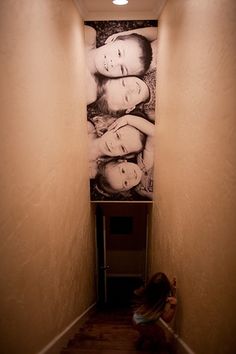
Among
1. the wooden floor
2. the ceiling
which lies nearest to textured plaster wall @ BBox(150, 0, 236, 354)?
the ceiling

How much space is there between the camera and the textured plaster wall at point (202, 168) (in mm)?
1651

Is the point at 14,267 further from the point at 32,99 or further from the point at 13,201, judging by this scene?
the point at 32,99

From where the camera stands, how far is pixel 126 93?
13.0ft

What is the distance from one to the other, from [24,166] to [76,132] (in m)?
1.54

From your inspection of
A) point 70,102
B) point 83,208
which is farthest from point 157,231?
point 70,102

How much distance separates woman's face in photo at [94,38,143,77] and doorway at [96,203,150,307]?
3011 millimetres

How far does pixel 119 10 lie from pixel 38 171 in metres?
2.67

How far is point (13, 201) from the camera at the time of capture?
178cm

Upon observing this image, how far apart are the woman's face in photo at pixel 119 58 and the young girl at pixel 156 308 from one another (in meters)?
2.61

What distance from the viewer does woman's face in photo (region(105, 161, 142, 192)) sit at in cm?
418

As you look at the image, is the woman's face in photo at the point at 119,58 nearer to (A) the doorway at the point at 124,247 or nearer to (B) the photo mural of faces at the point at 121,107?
(B) the photo mural of faces at the point at 121,107

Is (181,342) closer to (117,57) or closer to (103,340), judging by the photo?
(103,340)

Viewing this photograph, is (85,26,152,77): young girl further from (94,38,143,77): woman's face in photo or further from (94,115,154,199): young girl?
(94,115,154,199): young girl

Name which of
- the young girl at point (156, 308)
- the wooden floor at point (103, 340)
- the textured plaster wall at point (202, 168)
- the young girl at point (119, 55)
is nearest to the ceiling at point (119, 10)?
the young girl at point (119, 55)
